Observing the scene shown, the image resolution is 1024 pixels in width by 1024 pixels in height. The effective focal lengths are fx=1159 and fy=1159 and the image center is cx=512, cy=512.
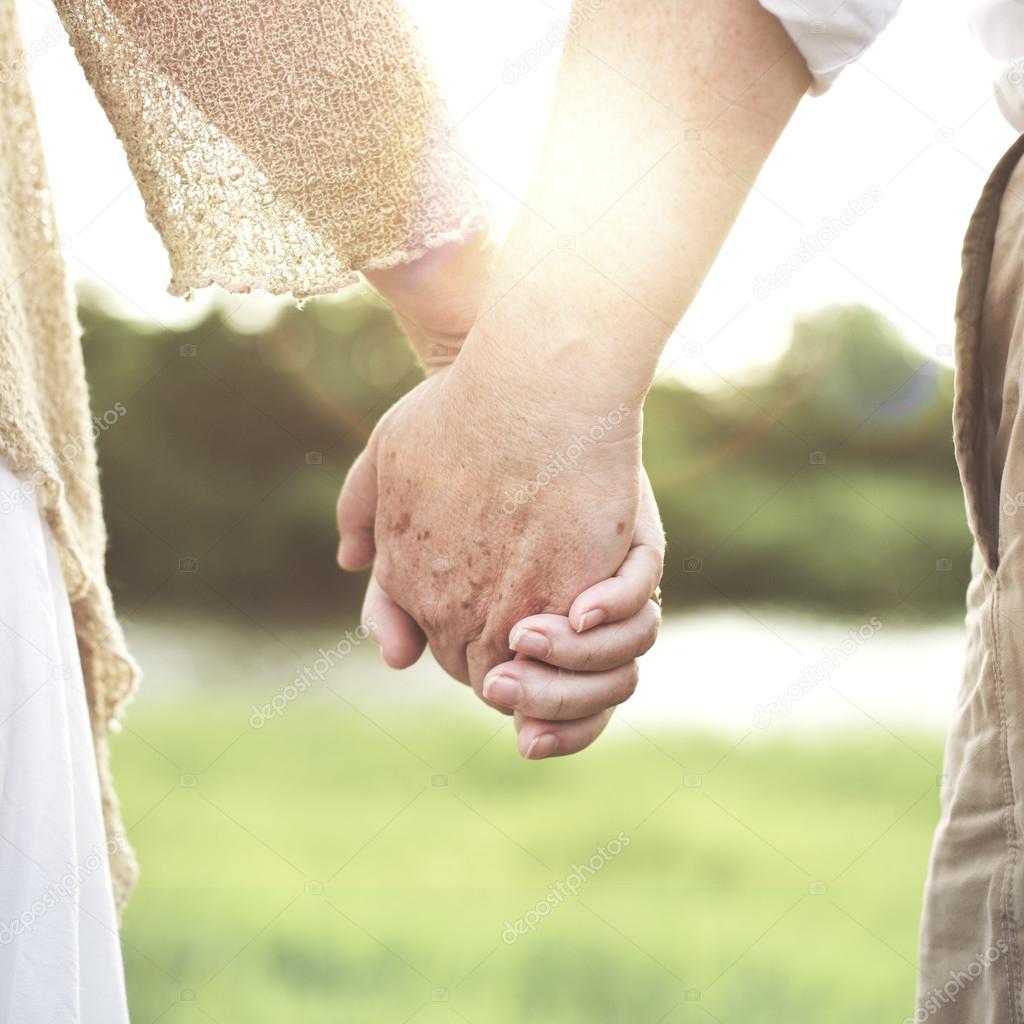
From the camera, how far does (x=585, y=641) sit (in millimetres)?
1033

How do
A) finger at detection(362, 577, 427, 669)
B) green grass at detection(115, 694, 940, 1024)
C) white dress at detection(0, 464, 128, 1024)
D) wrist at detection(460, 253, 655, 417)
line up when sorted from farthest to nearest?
green grass at detection(115, 694, 940, 1024) → finger at detection(362, 577, 427, 669) → wrist at detection(460, 253, 655, 417) → white dress at detection(0, 464, 128, 1024)

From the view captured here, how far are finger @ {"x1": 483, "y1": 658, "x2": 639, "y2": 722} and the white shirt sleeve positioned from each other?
1.78 feet

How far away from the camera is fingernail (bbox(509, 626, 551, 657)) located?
1.00 metres

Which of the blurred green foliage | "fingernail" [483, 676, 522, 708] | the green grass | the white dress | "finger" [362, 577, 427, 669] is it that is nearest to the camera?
the white dress

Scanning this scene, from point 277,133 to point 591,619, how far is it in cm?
50

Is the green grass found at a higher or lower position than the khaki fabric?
lower

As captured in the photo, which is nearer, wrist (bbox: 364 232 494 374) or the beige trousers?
the beige trousers

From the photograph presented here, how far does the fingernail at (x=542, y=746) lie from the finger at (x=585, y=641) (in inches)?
2.6

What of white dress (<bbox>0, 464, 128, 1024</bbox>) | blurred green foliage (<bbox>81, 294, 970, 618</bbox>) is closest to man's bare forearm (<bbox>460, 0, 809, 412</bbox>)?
white dress (<bbox>0, 464, 128, 1024</bbox>)

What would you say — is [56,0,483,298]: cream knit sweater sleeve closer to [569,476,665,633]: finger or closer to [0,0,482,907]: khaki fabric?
[0,0,482,907]: khaki fabric

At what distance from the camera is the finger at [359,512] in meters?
1.14

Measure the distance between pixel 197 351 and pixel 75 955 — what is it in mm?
7640

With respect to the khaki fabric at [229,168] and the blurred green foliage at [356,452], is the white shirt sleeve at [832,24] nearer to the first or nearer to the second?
the khaki fabric at [229,168]

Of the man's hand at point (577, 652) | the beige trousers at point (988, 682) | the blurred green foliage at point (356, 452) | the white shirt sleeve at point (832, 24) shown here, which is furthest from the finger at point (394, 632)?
the blurred green foliage at point (356, 452)
